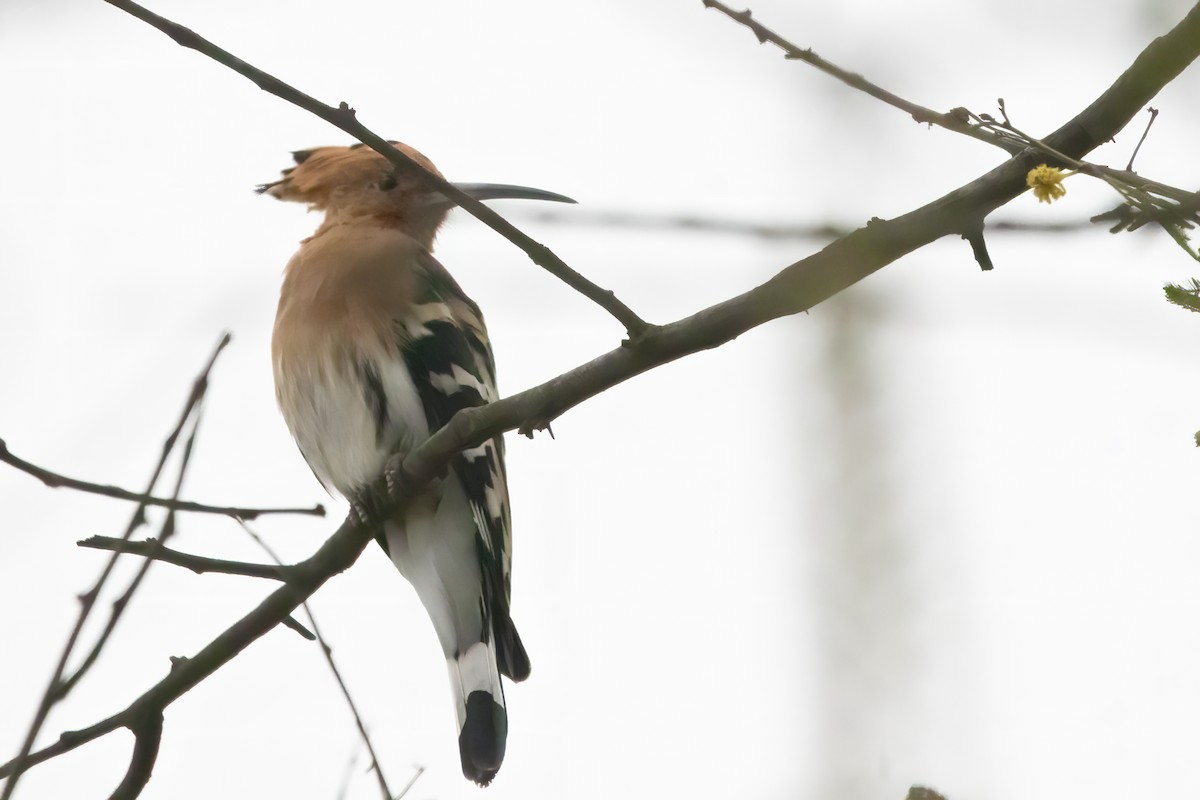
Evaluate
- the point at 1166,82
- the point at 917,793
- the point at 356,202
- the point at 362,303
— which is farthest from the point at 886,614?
the point at 356,202

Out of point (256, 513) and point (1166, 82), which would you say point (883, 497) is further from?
point (256, 513)

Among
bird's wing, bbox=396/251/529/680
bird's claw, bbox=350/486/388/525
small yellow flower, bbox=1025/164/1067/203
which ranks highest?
bird's wing, bbox=396/251/529/680

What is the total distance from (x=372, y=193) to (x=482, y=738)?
1.65m

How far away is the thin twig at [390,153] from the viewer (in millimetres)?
1625

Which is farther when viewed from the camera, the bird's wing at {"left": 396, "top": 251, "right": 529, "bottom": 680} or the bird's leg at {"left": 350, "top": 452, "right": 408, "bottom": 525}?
the bird's wing at {"left": 396, "top": 251, "right": 529, "bottom": 680}

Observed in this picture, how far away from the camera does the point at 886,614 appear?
1.49 metres

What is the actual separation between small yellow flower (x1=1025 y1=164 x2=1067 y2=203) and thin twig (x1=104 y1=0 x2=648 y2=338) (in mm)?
561

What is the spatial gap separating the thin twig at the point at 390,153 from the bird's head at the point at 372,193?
1.81m

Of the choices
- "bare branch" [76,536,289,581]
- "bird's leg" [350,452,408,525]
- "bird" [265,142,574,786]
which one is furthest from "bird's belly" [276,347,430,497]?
"bare branch" [76,536,289,581]

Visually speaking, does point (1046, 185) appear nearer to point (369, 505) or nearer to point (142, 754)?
point (369, 505)

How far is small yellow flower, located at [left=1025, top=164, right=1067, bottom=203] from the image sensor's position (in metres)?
1.52

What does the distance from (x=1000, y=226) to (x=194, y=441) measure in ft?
3.10

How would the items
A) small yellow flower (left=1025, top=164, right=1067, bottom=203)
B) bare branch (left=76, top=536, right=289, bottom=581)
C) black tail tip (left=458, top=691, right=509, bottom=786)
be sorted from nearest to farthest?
small yellow flower (left=1025, top=164, right=1067, bottom=203), bare branch (left=76, top=536, right=289, bottom=581), black tail tip (left=458, top=691, right=509, bottom=786)

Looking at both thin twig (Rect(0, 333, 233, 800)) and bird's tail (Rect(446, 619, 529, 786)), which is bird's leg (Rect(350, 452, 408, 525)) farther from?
thin twig (Rect(0, 333, 233, 800))
